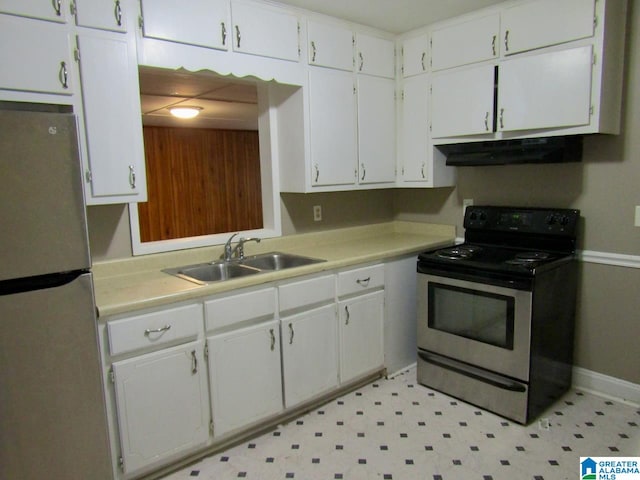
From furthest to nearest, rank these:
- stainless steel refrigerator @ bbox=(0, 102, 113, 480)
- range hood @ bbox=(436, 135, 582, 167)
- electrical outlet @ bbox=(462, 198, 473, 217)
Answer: electrical outlet @ bbox=(462, 198, 473, 217) → range hood @ bbox=(436, 135, 582, 167) → stainless steel refrigerator @ bbox=(0, 102, 113, 480)

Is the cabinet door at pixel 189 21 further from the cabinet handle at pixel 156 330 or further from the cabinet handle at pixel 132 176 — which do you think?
the cabinet handle at pixel 156 330

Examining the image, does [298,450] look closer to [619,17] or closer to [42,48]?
[42,48]

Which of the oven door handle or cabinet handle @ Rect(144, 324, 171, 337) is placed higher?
cabinet handle @ Rect(144, 324, 171, 337)

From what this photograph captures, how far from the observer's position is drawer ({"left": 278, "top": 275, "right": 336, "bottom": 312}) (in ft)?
8.09

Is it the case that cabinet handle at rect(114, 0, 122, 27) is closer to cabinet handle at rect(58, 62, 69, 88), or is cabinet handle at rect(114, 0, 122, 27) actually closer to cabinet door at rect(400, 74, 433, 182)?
cabinet handle at rect(58, 62, 69, 88)

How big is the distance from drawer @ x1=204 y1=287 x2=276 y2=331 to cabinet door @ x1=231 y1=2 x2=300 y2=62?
4.36 ft

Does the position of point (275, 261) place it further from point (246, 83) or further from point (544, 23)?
point (544, 23)

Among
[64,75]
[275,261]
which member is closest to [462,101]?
[275,261]

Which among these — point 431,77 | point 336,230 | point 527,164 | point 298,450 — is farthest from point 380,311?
point 431,77

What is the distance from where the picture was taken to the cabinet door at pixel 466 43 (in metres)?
2.81

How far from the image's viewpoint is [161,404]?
2066 millimetres

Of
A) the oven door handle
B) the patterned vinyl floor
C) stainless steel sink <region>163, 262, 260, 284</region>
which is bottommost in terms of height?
the patterned vinyl floor

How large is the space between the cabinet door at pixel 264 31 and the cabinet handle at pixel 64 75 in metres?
0.87

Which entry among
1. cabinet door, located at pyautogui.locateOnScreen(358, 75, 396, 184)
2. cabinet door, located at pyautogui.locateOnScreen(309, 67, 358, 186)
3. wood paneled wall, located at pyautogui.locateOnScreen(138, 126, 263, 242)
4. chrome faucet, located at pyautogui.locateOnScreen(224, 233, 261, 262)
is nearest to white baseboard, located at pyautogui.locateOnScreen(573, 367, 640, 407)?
cabinet door, located at pyautogui.locateOnScreen(358, 75, 396, 184)
